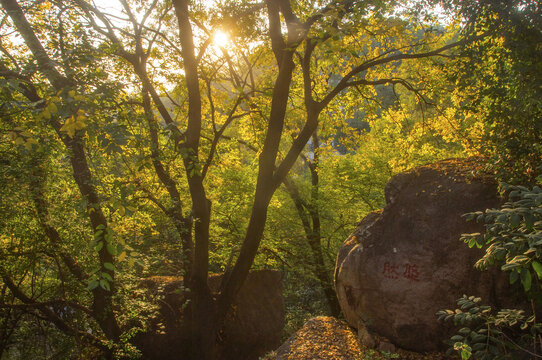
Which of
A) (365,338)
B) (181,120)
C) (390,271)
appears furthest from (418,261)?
(181,120)

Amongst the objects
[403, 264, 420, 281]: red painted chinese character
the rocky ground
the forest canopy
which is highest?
the forest canopy

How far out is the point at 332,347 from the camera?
20.7ft

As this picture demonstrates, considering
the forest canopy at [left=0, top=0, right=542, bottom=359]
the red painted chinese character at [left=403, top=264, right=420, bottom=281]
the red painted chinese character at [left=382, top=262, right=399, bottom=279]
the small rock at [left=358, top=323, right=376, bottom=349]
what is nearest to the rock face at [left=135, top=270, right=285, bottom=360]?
the forest canopy at [left=0, top=0, right=542, bottom=359]

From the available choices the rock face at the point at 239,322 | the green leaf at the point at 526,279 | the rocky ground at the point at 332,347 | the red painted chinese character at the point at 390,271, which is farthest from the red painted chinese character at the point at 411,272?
the rock face at the point at 239,322

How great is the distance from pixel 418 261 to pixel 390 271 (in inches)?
20.6

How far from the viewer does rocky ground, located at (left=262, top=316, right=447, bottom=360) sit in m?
5.72

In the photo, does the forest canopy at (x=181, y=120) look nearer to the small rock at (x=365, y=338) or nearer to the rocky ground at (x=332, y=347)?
the rocky ground at (x=332, y=347)

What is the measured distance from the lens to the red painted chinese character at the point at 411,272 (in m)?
5.89

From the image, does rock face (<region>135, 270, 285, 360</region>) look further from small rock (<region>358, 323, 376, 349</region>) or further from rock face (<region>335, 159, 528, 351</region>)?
rock face (<region>335, 159, 528, 351</region>)

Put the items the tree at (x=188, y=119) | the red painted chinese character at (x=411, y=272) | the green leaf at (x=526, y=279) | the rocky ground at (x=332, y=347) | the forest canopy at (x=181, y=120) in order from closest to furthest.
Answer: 1. the green leaf at (x=526, y=279)
2. the forest canopy at (x=181, y=120)
3. the tree at (x=188, y=119)
4. the rocky ground at (x=332, y=347)
5. the red painted chinese character at (x=411, y=272)

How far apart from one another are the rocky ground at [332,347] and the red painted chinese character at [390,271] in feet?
3.71

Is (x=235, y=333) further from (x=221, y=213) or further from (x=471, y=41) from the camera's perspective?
(x=471, y=41)

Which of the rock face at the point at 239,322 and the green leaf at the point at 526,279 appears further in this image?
the rock face at the point at 239,322

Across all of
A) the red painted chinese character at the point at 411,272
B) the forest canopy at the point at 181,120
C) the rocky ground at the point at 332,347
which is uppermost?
the forest canopy at the point at 181,120
